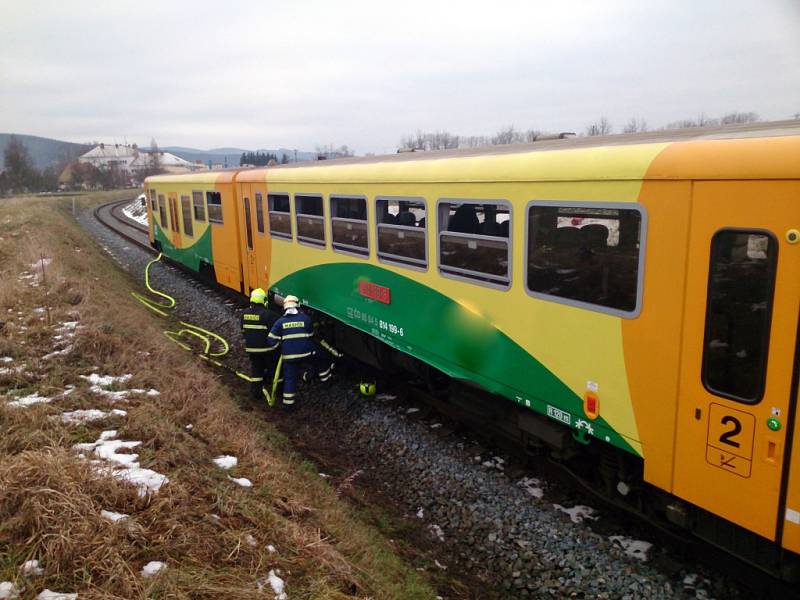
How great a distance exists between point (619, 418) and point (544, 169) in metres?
2.15

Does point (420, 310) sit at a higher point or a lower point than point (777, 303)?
lower

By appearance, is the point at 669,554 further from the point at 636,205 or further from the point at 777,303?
the point at 636,205

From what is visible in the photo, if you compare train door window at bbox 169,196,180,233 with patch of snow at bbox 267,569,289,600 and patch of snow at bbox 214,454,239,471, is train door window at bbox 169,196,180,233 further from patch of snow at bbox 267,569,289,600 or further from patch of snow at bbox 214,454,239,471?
patch of snow at bbox 267,569,289,600

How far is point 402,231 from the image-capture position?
7195 millimetres

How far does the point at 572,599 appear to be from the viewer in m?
4.62

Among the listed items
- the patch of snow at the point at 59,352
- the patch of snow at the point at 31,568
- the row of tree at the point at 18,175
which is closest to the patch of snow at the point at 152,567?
the patch of snow at the point at 31,568

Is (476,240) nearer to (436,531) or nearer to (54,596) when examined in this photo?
(436,531)

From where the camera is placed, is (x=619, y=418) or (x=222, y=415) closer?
(x=619, y=418)

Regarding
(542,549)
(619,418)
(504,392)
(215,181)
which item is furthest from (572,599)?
(215,181)

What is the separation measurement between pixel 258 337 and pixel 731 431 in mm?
6323

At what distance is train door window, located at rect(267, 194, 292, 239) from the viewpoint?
10.3m

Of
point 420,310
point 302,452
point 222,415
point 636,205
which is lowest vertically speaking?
point 302,452

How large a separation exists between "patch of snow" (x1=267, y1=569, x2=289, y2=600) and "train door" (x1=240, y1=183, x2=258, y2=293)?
28.8 feet

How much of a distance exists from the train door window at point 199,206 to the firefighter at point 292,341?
7322mm
